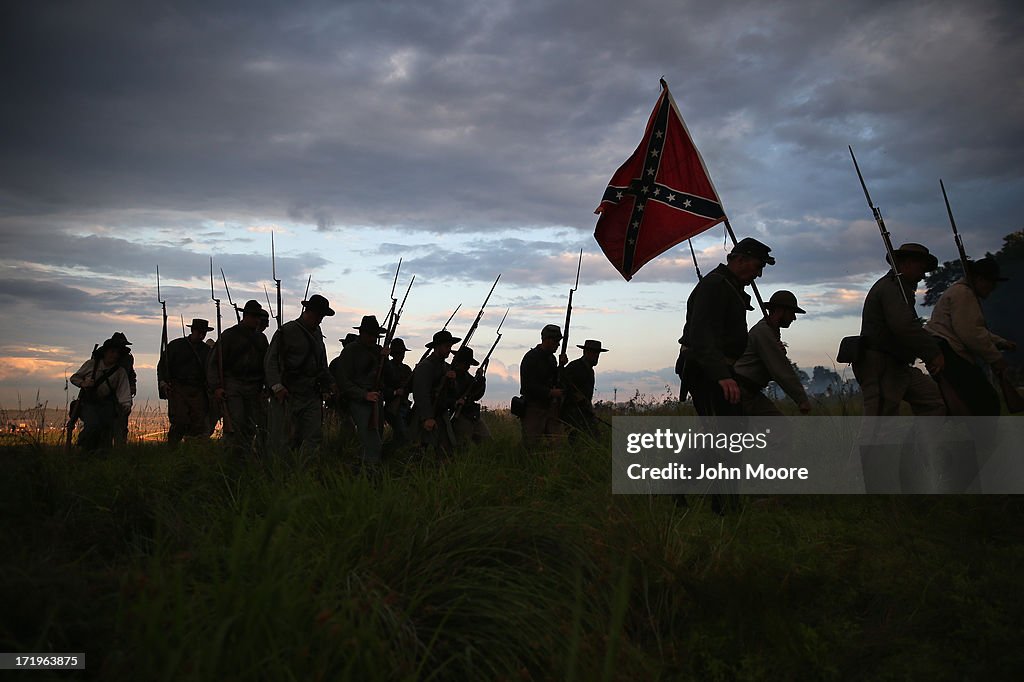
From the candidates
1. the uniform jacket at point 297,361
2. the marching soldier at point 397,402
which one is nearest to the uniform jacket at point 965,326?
the uniform jacket at point 297,361

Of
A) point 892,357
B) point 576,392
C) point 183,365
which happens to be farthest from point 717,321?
point 183,365

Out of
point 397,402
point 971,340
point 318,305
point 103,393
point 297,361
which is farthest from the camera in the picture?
point 397,402

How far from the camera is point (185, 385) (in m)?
11.5

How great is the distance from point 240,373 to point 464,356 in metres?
3.13

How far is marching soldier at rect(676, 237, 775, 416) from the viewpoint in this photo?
636 centimetres

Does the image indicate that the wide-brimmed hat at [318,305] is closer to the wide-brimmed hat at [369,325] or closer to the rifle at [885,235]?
the wide-brimmed hat at [369,325]

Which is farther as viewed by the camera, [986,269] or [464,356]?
[464,356]

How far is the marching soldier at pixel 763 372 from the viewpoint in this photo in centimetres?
699

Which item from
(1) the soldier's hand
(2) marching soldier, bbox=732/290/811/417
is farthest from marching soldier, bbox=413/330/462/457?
(1) the soldier's hand

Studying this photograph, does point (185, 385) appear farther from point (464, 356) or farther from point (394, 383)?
point (464, 356)

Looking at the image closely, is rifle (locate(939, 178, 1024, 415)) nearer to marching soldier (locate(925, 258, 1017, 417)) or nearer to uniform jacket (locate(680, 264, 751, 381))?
marching soldier (locate(925, 258, 1017, 417))

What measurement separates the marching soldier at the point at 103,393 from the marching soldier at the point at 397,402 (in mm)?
3531


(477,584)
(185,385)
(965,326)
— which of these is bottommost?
(477,584)

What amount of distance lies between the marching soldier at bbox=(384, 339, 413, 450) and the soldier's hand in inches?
241
